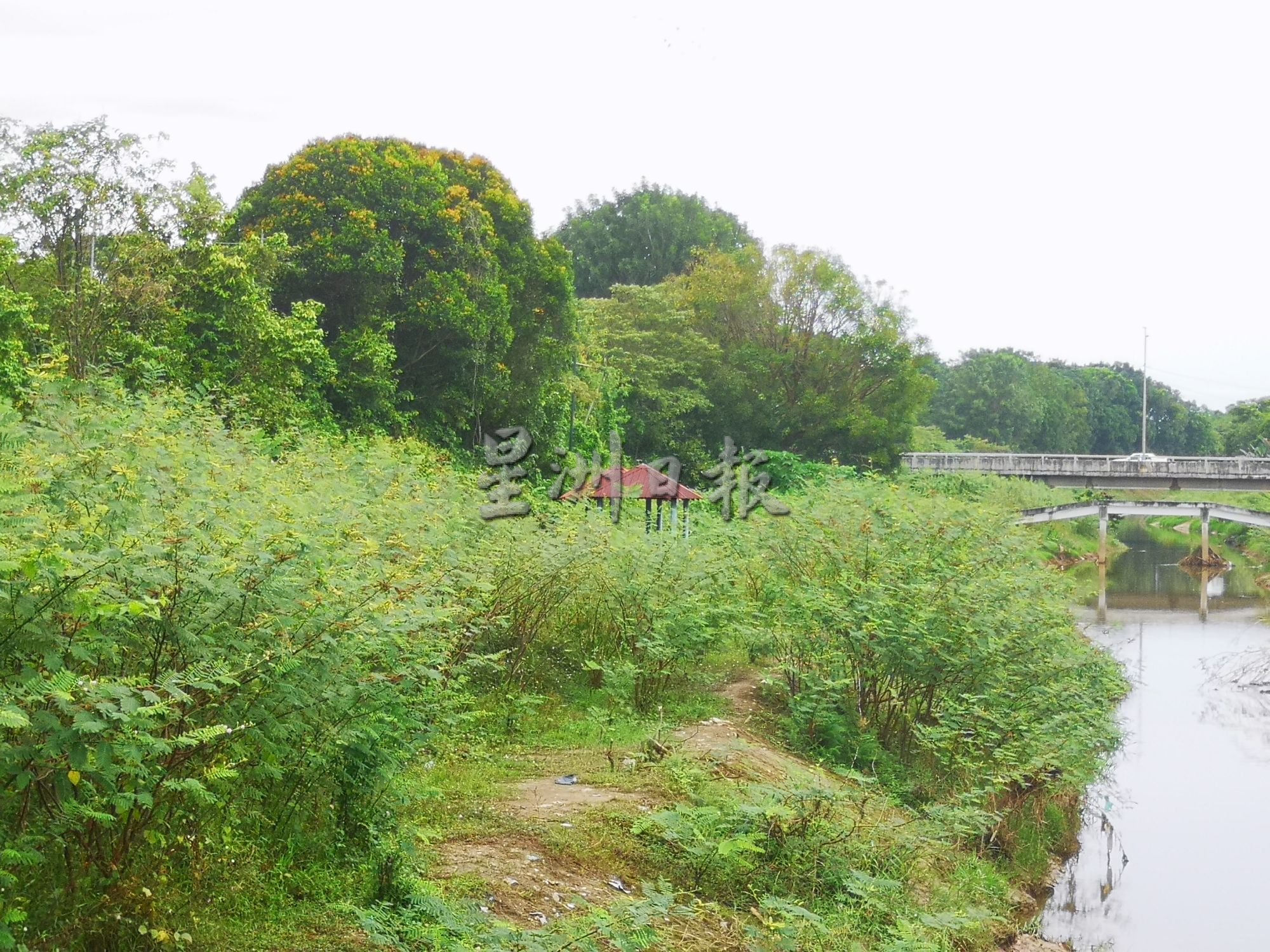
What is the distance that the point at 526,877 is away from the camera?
5188mm

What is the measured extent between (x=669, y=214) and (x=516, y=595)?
113ft

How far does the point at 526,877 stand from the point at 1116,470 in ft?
115

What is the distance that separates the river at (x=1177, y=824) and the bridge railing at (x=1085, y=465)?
14.4 metres

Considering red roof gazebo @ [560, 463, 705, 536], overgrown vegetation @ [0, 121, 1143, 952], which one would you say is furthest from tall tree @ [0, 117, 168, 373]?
red roof gazebo @ [560, 463, 705, 536]

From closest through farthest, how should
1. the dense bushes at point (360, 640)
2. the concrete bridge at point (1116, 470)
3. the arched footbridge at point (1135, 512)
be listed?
1. the dense bushes at point (360, 640)
2. the arched footbridge at point (1135, 512)
3. the concrete bridge at point (1116, 470)

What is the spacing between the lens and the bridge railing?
35219mm

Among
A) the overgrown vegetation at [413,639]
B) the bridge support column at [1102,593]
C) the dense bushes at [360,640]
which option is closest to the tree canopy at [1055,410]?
the bridge support column at [1102,593]

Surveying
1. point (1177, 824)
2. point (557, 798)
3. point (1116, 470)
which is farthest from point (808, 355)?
point (557, 798)

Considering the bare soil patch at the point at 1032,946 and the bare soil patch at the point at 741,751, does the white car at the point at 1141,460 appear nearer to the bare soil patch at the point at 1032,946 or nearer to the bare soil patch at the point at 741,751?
the bare soil patch at the point at 741,751

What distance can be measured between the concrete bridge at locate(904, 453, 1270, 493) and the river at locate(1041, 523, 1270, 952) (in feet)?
49.0

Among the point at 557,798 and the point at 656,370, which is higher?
the point at 656,370

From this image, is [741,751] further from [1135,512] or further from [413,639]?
[1135,512]

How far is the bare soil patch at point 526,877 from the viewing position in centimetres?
489

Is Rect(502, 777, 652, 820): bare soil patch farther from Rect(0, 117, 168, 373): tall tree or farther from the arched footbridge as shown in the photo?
the arched footbridge
